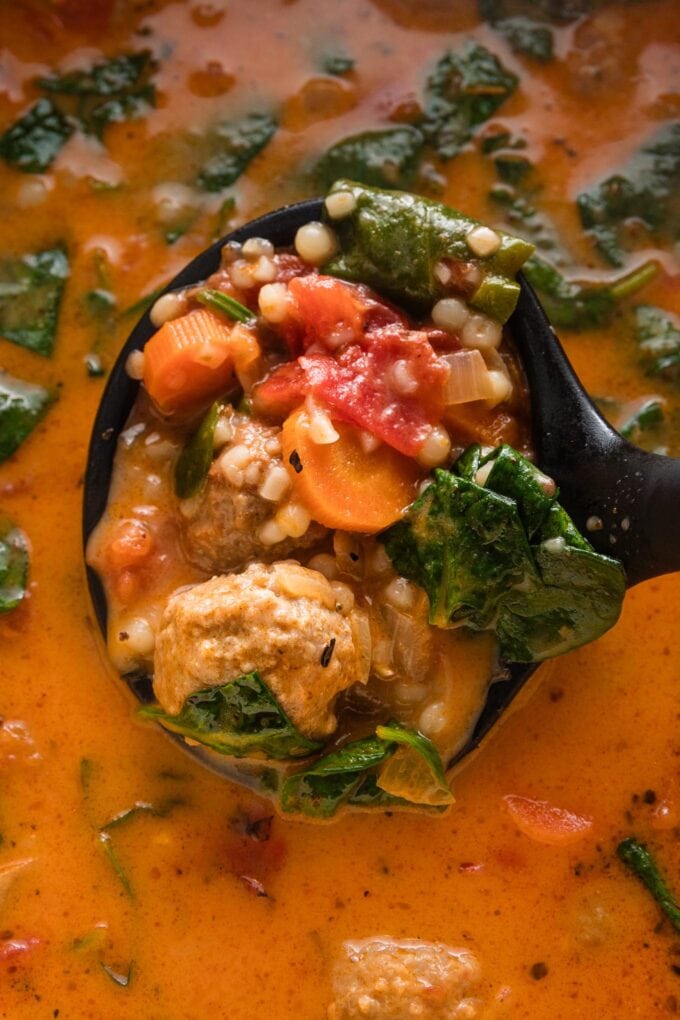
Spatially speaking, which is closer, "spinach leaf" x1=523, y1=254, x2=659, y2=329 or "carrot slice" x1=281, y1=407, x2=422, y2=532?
"carrot slice" x1=281, y1=407, x2=422, y2=532

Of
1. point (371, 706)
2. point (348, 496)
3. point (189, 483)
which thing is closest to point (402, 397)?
point (348, 496)

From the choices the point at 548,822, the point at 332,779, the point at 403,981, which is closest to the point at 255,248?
the point at 332,779

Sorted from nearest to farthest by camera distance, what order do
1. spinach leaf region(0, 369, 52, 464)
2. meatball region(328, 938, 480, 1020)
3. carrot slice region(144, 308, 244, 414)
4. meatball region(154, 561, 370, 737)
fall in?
meatball region(154, 561, 370, 737) < carrot slice region(144, 308, 244, 414) < meatball region(328, 938, 480, 1020) < spinach leaf region(0, 369, 52, 464)

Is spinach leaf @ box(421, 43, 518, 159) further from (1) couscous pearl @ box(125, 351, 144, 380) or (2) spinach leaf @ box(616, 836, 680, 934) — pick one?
(2) spinach leaf @ box(616, 836, 680, 934)

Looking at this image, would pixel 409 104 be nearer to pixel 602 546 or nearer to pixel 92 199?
pixel 92 199

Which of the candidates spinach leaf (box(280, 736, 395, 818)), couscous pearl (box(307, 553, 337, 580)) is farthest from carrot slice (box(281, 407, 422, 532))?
spinach leaf (box(280, 736, 395, 818))

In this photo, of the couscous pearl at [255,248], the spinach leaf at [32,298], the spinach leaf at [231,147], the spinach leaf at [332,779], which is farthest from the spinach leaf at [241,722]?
the spinach leaf at [231,147]
